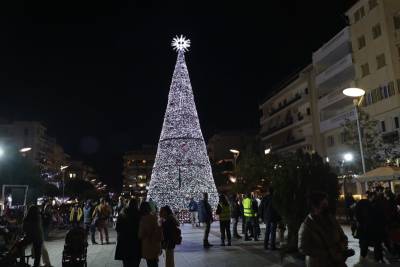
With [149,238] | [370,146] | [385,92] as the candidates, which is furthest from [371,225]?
[385,92]

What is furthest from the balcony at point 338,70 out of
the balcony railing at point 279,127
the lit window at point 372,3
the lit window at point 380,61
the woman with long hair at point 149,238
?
the woman with long hair at point 149,238

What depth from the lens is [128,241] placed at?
24.4 ft

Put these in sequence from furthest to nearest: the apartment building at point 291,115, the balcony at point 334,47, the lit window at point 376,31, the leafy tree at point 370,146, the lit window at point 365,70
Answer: the apartment building at point 291,115
the balcony at point 334,47
the lit window at point 365,70
the lit window at point 376,31
the leafy tree at point 370,146

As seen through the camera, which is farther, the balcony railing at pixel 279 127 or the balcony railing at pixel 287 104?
the balcony railing at pixel 279 127

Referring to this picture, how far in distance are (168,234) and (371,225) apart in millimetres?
5020

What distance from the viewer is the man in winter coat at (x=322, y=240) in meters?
4.57

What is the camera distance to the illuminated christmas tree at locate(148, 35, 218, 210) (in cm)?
2848

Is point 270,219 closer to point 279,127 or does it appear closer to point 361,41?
point 361,41

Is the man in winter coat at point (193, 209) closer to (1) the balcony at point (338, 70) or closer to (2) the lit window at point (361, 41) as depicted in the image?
(1) the balcony at point (338, 70)

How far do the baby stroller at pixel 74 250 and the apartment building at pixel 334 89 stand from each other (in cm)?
3050

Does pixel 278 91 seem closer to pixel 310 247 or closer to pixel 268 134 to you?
pixel 268 134

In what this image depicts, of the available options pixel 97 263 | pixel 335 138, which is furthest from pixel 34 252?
pixel 335 138

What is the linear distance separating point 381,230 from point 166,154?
20.0 meters

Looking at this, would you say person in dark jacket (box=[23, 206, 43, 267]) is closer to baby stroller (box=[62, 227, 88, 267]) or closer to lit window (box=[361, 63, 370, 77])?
baby stroller (box=[62, 227, 88, 267])
